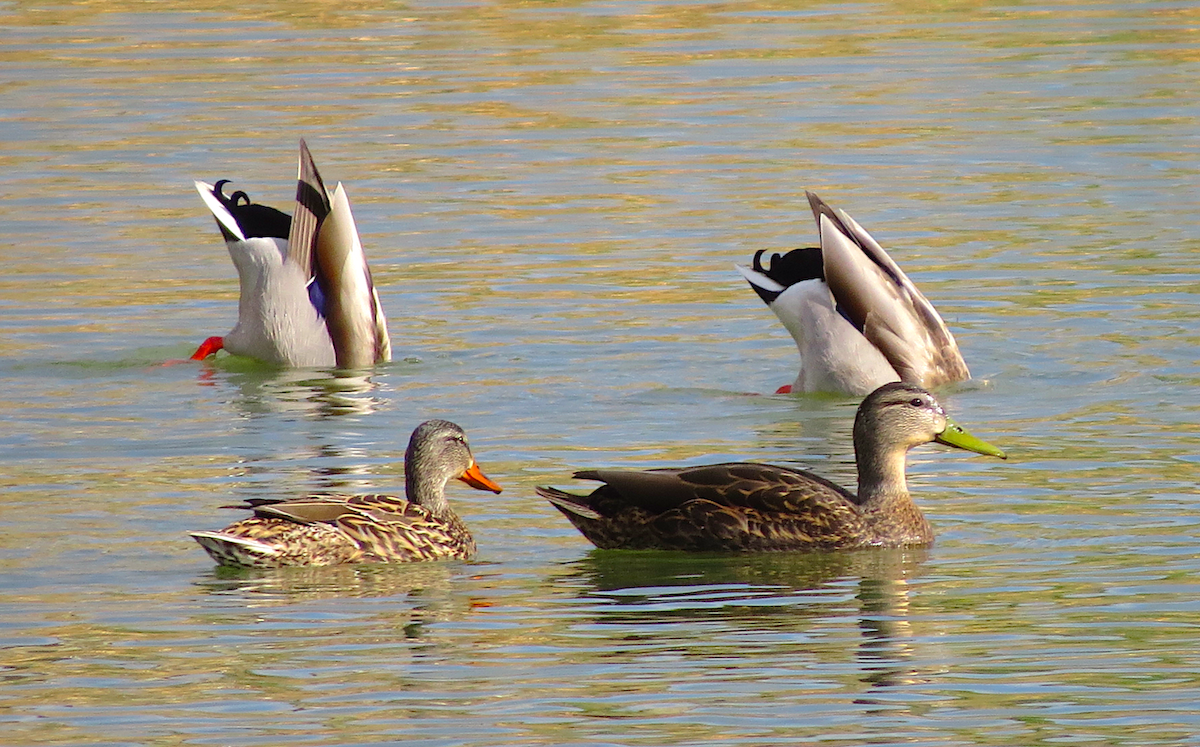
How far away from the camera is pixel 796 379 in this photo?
12.5 metres

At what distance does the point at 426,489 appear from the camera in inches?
373

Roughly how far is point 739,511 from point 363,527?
1.41 m

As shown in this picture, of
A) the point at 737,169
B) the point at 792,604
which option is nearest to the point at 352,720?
the point at 792,604

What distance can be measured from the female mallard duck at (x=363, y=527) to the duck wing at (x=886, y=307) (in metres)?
3.20

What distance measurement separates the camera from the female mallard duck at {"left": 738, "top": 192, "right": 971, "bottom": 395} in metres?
12.1

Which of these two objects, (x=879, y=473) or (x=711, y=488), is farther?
(x=879, y=473)

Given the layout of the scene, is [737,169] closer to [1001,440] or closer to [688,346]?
[688,346]

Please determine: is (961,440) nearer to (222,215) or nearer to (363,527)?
(363,527)

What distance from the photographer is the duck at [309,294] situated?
13203 millimetres

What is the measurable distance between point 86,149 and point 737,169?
17.6ft

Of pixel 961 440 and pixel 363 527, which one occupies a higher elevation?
pixel 961 440

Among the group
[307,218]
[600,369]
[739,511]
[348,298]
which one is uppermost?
[307,218]

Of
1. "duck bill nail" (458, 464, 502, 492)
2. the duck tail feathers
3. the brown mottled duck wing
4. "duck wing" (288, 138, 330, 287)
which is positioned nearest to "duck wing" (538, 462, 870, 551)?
the brown mottled duck wing

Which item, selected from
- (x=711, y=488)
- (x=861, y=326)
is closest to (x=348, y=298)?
(x=861, y=326)
